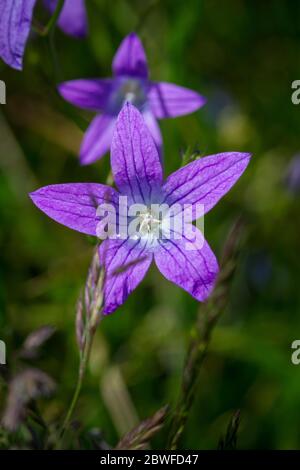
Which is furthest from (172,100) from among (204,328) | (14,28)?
(204,328)

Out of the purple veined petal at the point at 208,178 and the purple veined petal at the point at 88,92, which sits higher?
the purple veined petal at the point at 88,92

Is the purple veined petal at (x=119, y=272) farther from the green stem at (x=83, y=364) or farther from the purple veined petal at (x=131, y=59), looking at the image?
the purple veined petal at (x=131, y=59)

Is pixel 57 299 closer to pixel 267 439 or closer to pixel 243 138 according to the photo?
pixel 267 439

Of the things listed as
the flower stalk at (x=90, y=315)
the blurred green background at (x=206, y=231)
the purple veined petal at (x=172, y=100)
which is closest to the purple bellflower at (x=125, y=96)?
the purple veined petal at (x=172, y=100)

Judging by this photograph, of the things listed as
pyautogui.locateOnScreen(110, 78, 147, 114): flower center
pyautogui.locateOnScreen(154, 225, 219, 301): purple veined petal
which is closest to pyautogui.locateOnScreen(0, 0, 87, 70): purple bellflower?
pyautogui.locateOnScreen(110, 78, 147, 114): flower center

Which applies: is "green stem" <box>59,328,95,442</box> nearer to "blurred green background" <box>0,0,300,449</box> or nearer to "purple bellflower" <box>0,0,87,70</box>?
"blurred green background" <box>0,0,300,449</box>

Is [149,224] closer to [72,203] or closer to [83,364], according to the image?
[72,203]

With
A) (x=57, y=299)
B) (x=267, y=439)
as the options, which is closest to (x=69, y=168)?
(x=57, y=299)
